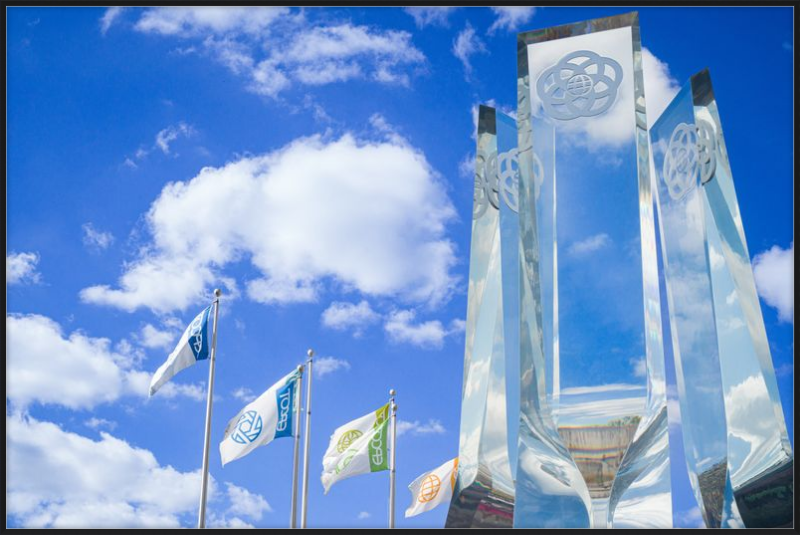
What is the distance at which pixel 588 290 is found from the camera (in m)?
21.0

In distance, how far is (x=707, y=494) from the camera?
65.7 feet

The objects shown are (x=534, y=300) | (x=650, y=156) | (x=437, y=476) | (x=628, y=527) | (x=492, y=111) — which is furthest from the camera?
(x=437, y=476)

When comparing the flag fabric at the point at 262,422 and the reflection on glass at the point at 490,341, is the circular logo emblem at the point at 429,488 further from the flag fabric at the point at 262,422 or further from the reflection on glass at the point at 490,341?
the reflection on glass at the point at 490,341

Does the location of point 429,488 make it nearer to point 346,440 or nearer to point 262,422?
point 346,440

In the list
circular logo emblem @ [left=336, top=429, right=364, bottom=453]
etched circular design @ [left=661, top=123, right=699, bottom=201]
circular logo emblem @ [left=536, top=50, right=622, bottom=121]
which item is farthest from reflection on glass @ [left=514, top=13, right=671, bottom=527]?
circular logo emblem @ [left=336, top=429, right=364, bottom=453]

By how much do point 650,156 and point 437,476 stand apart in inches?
480

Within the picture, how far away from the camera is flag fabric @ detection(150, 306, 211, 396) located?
23.4 meters

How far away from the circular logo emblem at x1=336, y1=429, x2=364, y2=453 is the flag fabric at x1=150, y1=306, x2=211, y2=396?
5446 millimetres

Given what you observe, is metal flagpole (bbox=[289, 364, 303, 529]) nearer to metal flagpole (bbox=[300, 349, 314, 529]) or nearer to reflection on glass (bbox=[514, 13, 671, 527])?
metal flagpole (bbox=[300, 349, 314, 529])

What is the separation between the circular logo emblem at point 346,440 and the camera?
27.2 metres

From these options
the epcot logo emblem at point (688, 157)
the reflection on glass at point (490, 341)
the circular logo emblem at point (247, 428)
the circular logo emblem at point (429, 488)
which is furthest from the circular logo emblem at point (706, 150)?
the circular logo emblem at point (429, 488)

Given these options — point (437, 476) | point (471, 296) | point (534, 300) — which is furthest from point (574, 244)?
point (437, 476)

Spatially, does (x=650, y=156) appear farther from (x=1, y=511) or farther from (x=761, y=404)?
(x=1, y=511)

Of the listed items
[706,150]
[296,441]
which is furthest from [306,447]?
[706,150]
